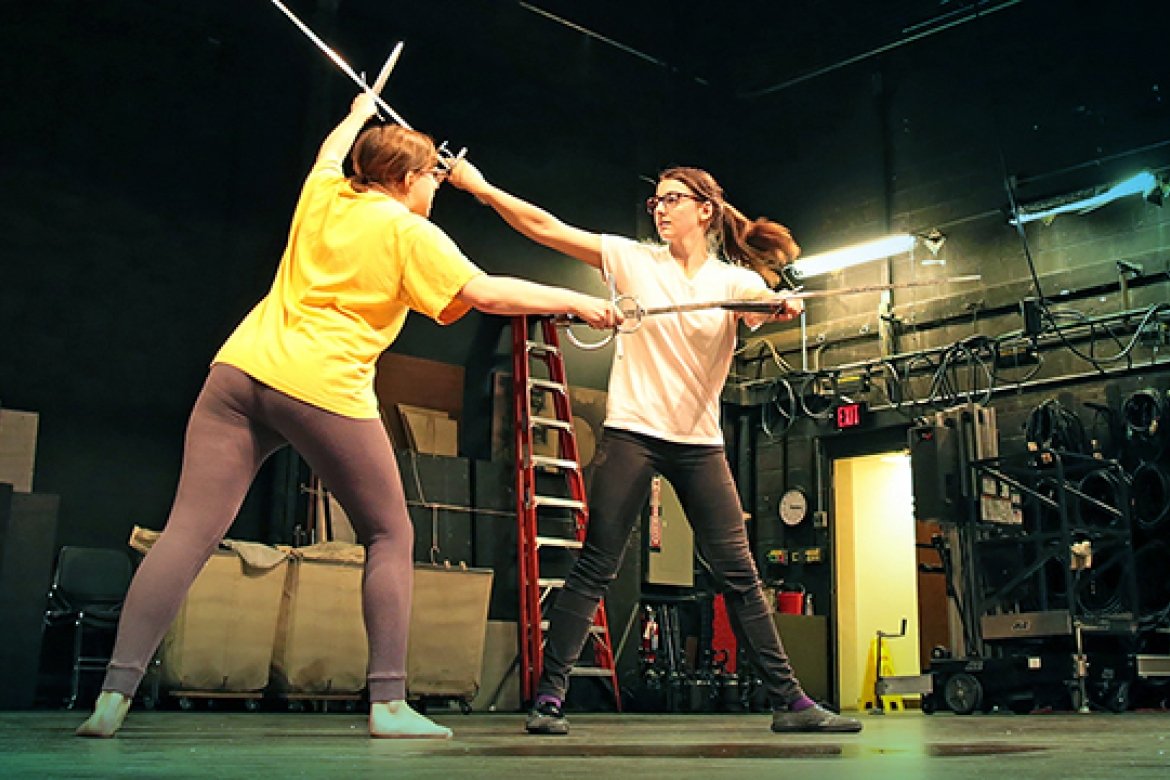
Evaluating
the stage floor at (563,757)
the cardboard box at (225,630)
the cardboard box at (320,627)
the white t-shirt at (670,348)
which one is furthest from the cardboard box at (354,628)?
the stage floor at (563,757)

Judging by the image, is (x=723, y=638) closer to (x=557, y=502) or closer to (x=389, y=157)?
(x=557, y=502)

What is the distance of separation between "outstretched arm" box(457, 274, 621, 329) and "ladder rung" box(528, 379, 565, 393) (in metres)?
5.46

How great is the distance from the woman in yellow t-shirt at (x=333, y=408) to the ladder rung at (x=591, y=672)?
16.4ft

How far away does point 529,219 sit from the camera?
3520 millimetres

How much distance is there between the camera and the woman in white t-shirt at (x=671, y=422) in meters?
3.38

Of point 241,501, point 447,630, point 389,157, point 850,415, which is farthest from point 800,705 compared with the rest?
point 850,415

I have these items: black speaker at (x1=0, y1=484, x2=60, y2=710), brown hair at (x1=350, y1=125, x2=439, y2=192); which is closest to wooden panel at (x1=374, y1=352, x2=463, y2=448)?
black speaker at (x1=0, y1=484, x2=60, y2=710)

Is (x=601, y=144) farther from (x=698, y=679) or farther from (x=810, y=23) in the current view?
(x=698, y=679)

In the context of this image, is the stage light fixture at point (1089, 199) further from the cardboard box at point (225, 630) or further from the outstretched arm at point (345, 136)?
the outstretched arm at point (345, 136)

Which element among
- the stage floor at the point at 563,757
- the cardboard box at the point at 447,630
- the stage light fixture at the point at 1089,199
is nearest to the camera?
the stage floor at the point at 563,757

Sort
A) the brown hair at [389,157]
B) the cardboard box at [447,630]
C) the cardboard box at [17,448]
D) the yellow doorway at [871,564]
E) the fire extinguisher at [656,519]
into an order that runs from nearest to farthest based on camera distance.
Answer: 1. the brown hair at [389,157]
2. the cardboard box at [17,448]
3. the cardboard box at [447,630]
4. the fire extinguisher at [656,519]
5. the yellow doorway at [871,564]

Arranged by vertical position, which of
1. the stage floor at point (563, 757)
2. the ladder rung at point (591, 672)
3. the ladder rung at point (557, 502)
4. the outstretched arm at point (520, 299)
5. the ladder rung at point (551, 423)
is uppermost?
the ladder rung at point (551, 423)

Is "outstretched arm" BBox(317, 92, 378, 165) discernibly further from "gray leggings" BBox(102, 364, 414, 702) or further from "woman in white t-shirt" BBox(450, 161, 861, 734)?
"gray leggings" BBox(102, 364, 414, 702)

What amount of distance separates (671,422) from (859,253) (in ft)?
23.1
